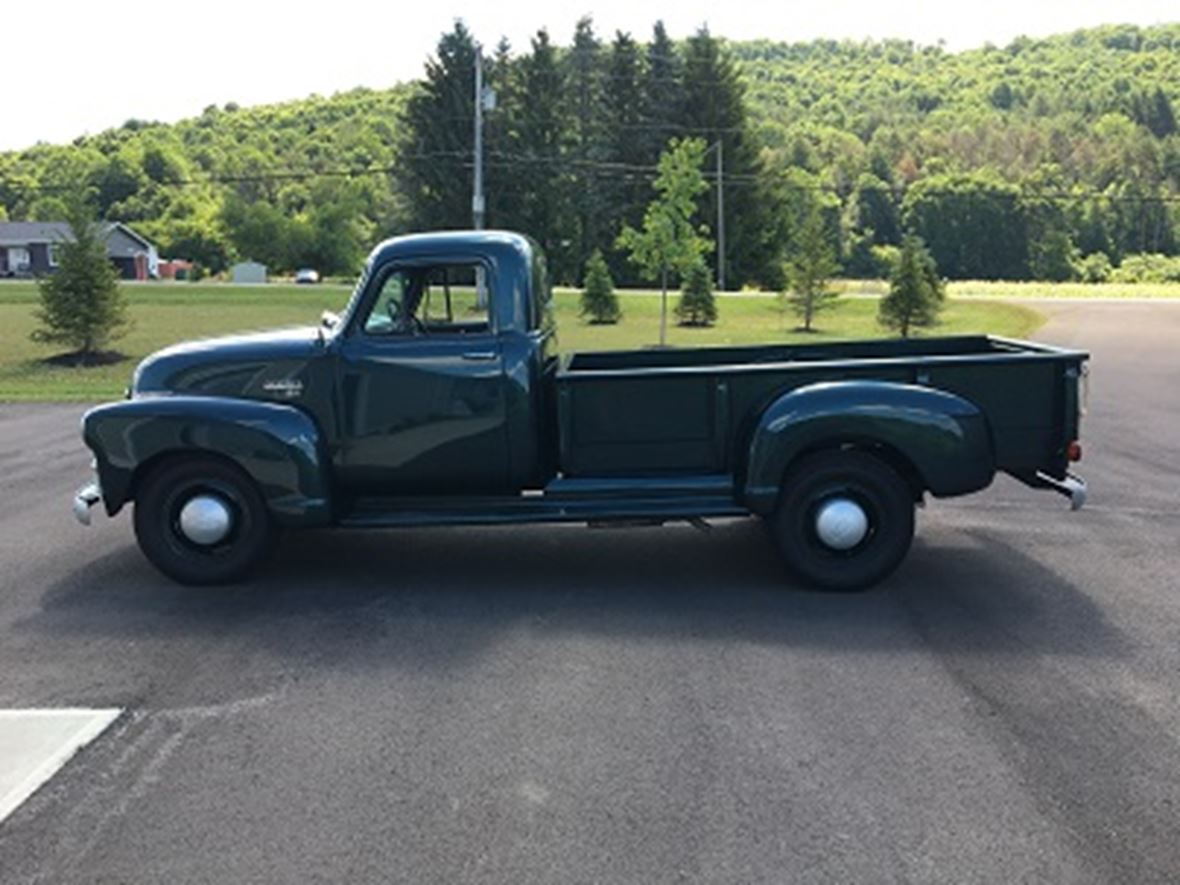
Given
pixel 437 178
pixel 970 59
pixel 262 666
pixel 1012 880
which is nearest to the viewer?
pixel 1012 880

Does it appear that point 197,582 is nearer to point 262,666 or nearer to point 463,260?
point 262,666

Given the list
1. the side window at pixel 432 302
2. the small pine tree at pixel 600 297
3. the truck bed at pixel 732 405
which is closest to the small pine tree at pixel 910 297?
the small pine tree at pixel 600 297

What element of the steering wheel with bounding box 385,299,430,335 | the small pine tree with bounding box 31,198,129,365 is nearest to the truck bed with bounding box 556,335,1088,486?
the steering wheel with bounding box 385,299,430,335

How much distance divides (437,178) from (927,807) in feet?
207

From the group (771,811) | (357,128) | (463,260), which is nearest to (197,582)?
(463,260)

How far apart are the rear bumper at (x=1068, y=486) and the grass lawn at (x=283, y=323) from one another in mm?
15735

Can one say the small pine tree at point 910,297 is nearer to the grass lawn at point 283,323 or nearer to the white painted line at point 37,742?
the grass lawn at point 283,323

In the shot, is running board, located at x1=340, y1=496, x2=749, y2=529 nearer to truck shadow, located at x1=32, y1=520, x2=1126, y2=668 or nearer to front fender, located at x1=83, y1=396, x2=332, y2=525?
front fender, located at x1=83, y1=396, x2=332, y2=525

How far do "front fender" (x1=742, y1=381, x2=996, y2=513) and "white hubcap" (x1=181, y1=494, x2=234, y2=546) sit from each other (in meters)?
3.25

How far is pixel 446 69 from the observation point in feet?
215

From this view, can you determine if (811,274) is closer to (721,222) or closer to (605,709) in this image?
(721,222)

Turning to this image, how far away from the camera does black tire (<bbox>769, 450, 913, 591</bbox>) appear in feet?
21.9

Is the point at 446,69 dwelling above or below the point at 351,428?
above

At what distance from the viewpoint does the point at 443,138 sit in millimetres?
64875
